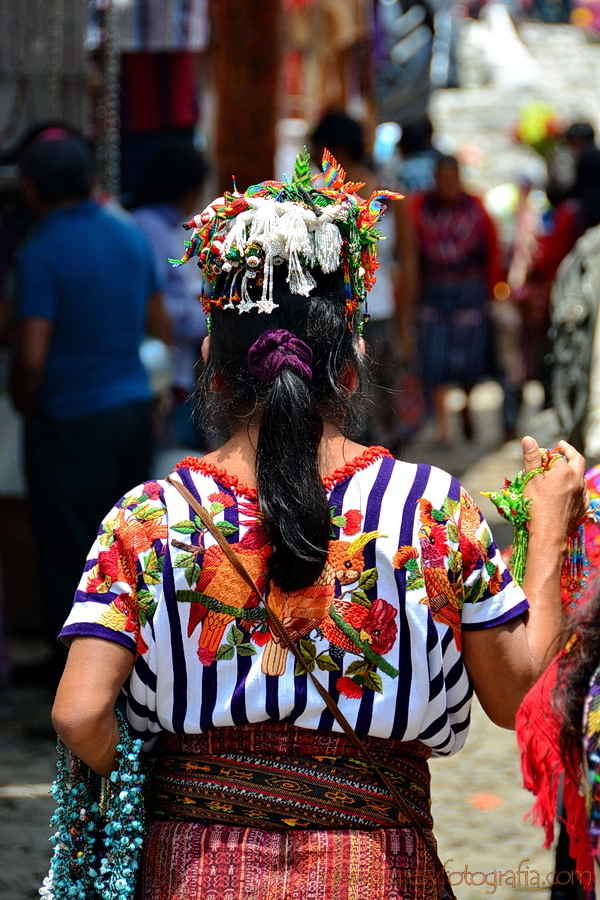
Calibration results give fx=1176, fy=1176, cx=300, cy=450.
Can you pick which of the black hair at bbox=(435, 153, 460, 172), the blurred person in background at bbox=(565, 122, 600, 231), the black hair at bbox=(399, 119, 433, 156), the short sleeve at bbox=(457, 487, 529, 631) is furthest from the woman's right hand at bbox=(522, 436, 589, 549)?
the black hair at bbox=(399, 119, 433, 156)

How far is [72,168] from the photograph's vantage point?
3.84 m

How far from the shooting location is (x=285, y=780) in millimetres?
1645

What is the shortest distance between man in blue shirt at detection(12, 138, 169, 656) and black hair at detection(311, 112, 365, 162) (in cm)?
186

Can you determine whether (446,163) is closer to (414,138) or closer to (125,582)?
(414,138)

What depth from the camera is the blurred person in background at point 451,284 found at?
7.79 meters

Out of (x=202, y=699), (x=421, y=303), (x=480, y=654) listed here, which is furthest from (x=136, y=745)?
(x=421, y=303)

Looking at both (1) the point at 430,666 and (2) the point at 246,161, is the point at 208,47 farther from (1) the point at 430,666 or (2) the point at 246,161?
(1) the point at 430,666

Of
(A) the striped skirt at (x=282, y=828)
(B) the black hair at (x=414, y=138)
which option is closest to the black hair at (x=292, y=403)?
(A) the striped skirt at (x=282, y=828)

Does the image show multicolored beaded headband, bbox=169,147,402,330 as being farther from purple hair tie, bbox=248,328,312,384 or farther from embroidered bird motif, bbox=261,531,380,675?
embroidered bird motif, bbox=261,531,380,675

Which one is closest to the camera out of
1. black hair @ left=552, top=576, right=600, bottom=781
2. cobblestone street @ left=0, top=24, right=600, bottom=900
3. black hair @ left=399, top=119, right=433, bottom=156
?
black hair @ left=552, top=576, right=600, bottom=781

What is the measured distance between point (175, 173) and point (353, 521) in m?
3.63

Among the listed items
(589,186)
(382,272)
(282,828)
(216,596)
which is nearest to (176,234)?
(382,272)

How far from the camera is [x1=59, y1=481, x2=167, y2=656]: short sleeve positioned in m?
1.62

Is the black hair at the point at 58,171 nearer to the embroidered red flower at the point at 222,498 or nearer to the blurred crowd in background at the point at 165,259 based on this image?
the blurred crowd in background at the point at 165,259
